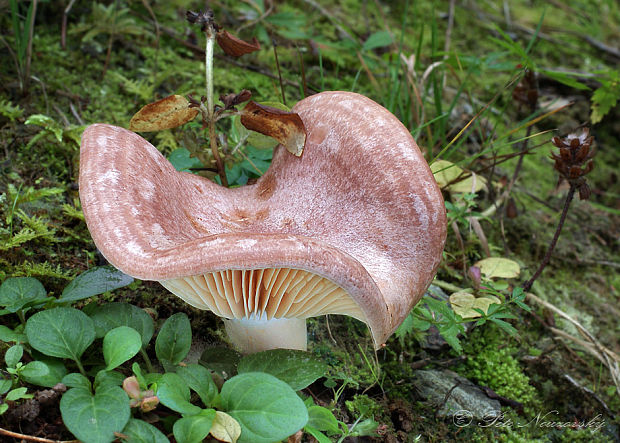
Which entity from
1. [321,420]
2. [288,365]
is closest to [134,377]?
[288,365]

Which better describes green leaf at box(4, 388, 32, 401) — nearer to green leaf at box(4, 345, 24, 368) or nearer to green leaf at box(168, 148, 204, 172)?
green leaf at box(4, 345, 24, 368)

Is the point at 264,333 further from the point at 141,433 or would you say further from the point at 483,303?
the point at 483,303

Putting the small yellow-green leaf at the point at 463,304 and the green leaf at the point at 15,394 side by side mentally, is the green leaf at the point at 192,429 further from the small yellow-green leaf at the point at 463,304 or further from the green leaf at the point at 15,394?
the small yellow-green leaf at the point at 463,304

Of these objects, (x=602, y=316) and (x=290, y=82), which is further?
(x=290, y=82)

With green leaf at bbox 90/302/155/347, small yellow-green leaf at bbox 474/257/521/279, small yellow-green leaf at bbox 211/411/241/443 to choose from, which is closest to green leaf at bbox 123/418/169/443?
small yellow-green leaf at bbox 211/411/241/443

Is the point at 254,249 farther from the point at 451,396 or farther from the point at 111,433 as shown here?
the point at 451,396

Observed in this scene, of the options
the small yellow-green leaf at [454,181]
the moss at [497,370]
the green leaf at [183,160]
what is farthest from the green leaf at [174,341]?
the small yellow-green leaf at [454,181]

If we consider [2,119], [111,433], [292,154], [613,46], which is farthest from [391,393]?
[613,46]
